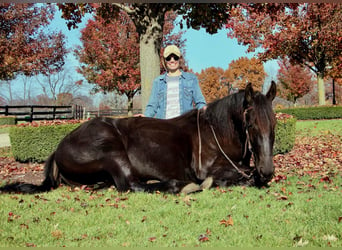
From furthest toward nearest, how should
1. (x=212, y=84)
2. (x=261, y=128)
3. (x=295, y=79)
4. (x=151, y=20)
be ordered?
(x=212, y=84), (x=295, y=79), (x=151, y=20), (x=261, y=128)

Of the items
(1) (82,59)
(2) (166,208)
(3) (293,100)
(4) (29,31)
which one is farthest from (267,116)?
(3) (293,100)

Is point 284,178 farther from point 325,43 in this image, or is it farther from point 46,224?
point 325,43

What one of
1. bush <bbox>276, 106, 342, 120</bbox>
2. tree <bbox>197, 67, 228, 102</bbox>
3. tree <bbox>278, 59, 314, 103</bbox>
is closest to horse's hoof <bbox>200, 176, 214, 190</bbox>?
bush <bbox>276, 106, 342, 120</bbox>

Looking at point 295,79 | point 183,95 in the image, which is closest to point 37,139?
point 183,95

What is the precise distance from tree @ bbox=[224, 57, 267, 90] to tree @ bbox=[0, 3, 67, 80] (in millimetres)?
32404

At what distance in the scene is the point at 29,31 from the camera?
21.2m

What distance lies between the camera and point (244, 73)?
5362 cm

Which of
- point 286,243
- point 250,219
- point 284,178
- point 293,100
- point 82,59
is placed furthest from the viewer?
point 293,100

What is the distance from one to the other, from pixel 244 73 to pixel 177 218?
174 ft

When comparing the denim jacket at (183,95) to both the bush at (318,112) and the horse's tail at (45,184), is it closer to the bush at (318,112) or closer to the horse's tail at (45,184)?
the horse's tail at (45,184)

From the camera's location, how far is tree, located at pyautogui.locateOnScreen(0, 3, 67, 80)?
19766 mm

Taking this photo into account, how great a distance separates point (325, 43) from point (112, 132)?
65.3 feet

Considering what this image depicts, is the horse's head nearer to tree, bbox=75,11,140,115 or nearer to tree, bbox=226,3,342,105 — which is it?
tree, bbox=226,3,342,105

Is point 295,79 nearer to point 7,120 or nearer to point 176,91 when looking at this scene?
point 7,120
